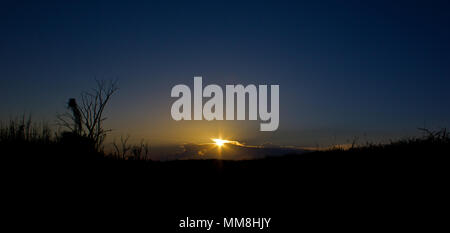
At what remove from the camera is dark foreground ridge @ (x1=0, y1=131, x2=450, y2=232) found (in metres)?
5.18

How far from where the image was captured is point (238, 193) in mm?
6449

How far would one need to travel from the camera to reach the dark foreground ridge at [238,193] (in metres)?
5.18

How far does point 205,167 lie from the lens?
9203mm

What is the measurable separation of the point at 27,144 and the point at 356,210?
10.7 metres

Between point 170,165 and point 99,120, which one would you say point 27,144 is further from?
point 99,120

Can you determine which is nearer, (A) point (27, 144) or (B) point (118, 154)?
(A) point (27, 144)

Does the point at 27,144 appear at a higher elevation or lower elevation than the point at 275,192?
higher
